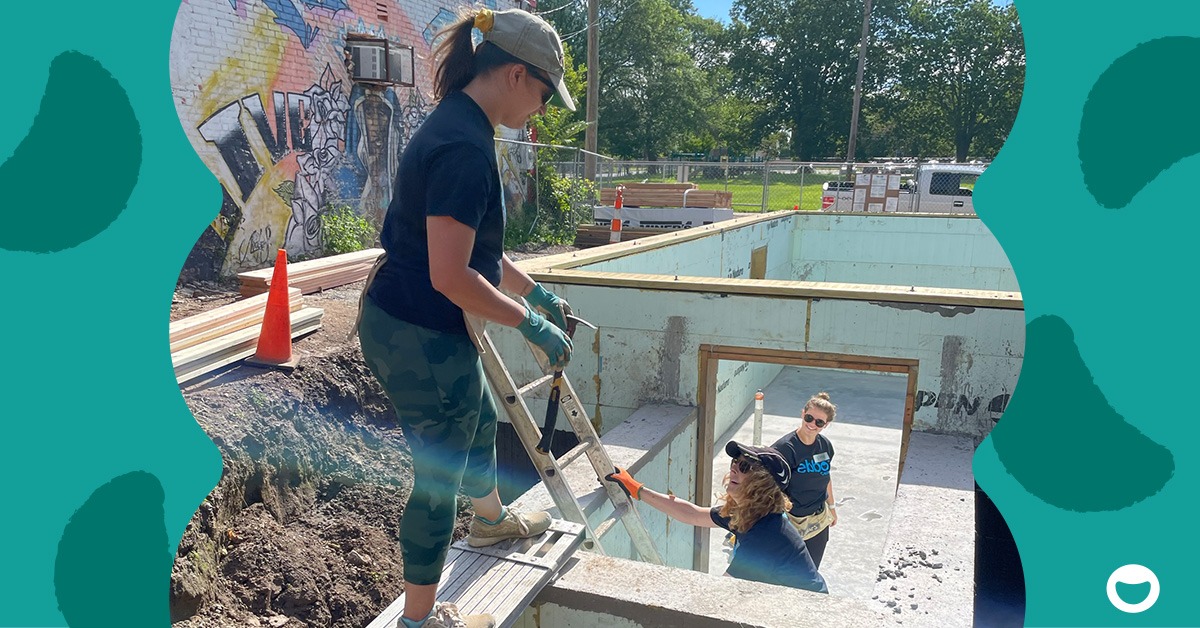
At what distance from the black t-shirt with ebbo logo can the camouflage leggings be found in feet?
8.88

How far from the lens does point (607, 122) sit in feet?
166

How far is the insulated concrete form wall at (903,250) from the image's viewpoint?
14.0 m

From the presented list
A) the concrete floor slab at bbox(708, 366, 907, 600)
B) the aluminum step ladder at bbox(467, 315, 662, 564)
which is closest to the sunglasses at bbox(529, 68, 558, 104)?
the aluminum step ladder at bbox(467, 315, 662, 564)

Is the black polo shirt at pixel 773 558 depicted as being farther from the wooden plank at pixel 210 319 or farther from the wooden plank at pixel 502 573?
the wooden plank at pixel 210 319

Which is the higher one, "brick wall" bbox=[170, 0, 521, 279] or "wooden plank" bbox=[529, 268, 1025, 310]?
"brick wall" bbox=[170, 0, 521, 279]

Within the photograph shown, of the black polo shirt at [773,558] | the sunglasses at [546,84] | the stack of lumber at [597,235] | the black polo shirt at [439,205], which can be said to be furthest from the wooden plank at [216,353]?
the stack of lumber at [597,235]

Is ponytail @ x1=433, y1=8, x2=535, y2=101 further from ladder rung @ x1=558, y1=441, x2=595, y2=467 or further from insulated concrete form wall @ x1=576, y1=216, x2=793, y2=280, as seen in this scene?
insulated concrete form wall @ x1=576, y1=216, x2=793, y2=280

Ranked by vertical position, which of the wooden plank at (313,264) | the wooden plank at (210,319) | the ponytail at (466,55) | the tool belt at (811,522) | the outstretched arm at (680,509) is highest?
the ponytail at (466,55)

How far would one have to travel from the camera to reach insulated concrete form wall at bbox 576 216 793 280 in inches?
311

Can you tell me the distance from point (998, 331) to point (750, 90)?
5357cm

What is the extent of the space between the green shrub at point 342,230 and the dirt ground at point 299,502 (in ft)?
18.3

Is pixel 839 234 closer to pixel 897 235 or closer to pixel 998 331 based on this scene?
pixel 897 235

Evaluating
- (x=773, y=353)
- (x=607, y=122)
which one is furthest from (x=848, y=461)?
(x=607, y=122)

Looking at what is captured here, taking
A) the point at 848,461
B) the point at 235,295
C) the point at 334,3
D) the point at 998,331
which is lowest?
the point at 848,461
